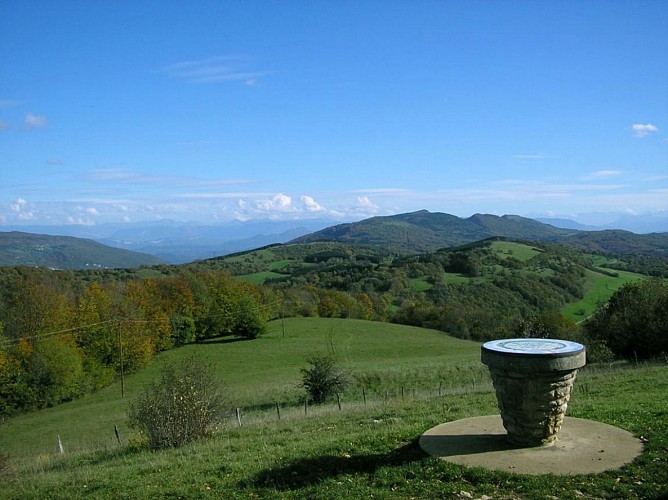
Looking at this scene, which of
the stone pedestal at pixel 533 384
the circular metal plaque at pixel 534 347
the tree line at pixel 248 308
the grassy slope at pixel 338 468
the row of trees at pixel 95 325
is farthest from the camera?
the row of trees at pixel 95 325

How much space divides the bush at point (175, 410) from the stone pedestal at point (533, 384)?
9.28 meters

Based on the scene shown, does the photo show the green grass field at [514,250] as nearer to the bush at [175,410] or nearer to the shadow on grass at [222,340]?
the shadow on grass at [222,340]

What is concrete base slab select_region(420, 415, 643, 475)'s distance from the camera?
934 cm

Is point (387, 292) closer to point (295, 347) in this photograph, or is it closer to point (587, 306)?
point (587, 306)

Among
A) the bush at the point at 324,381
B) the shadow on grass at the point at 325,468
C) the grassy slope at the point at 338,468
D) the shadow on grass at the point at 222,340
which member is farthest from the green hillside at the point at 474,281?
the shadow on grass at the point at 325,468

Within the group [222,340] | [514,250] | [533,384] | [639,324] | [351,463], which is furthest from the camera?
[514,250]

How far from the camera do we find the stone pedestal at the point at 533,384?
9.76m

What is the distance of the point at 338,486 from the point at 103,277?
98.3m

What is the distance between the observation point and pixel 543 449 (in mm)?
10195

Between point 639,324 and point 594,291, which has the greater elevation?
point 639,324

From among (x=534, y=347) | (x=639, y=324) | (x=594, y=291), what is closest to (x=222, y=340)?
(x=639, y=324)

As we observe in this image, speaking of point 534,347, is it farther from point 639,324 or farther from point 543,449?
point 639,324

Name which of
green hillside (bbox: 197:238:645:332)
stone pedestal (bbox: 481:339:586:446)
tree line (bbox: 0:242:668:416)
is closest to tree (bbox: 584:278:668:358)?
tree line (bbox: 0:242:668:416)

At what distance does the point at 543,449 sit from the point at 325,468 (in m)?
4.16
